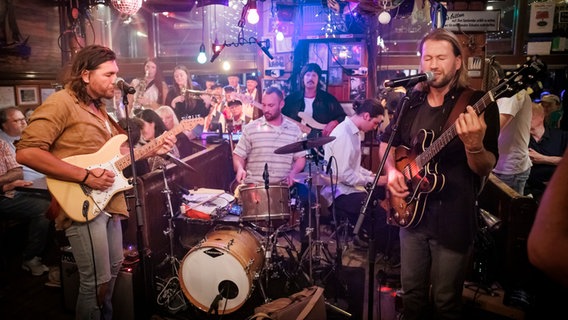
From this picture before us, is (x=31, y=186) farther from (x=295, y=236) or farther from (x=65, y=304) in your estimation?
(x=295, y=236)

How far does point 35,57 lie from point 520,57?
9301 millimetres

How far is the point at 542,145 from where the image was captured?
5695 millimetres

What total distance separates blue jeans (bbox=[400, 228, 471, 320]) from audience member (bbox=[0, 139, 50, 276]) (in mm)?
4313

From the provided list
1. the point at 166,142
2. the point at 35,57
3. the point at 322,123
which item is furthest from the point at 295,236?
the point at 35,57

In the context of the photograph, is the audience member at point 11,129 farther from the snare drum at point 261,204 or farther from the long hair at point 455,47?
the long hair at point 455,47

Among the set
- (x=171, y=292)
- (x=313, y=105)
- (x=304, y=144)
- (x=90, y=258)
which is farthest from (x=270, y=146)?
(x=90, y=258)

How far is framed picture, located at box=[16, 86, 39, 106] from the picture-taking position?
647cm

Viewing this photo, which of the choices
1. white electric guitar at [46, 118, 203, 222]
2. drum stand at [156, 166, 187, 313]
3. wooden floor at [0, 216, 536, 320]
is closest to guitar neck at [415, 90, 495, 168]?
wooden floor at [0, 216, 536, 320]

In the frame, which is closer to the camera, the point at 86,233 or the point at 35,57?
the point at 86,233

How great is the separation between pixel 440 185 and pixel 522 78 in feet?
2.44

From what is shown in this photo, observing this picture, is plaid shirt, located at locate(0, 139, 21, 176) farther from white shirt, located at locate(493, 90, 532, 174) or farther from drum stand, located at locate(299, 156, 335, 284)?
white shirt, located at locate(493, 90, 532, 174)

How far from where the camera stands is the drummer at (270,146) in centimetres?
497

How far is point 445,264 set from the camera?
7.96ft

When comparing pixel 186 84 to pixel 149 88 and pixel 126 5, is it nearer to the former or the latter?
pixel 149 88
